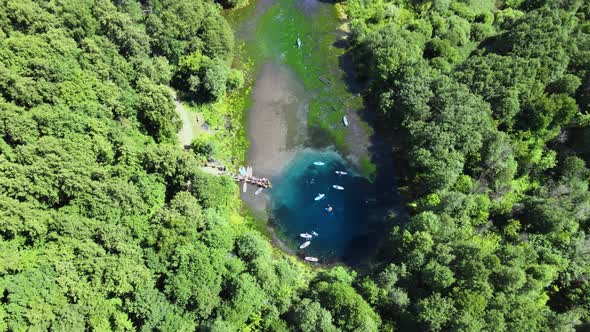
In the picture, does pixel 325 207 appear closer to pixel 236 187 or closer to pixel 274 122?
pixel 236 187

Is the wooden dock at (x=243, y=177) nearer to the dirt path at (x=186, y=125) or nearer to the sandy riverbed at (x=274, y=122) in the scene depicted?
the sandy riverbed at (x=274, y=122)

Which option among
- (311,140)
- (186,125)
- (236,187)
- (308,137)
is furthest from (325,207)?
(186,125)

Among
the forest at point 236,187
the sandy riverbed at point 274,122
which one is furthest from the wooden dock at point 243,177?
the forest at point 236,187

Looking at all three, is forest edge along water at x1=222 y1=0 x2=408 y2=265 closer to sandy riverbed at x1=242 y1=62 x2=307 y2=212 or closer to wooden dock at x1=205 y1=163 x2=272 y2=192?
sandy riverbed at x1=242 y1=62 x2=307 y2=212

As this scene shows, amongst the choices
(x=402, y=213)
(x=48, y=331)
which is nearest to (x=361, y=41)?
(x=402, y=213)

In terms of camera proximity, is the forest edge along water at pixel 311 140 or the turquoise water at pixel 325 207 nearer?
the turquoise water at pixel 325 207

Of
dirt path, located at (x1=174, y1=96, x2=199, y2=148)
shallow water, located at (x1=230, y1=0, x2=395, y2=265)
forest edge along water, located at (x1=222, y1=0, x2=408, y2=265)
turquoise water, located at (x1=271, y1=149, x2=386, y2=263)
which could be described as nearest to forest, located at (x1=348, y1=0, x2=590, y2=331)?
forest edge along water, located at (x1=222, y1=0, x2=408, y2=265)
